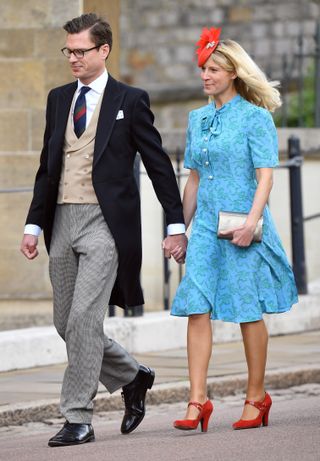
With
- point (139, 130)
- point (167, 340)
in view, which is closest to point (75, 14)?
point (167, 340)

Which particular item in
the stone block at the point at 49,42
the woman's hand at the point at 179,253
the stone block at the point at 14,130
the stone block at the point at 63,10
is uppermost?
the stone block at the point at 63,10

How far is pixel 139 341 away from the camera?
11078 mm

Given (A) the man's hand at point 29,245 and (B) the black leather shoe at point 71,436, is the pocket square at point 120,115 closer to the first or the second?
(A) the man's hand at point 29,245

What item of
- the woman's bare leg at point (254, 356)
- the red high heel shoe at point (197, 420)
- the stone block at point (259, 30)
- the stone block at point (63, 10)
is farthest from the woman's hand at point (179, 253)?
the stone block at point (259, 30)

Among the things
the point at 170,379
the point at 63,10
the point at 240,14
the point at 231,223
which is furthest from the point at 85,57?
the point at 240,14

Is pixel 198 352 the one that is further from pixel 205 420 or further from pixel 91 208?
pixel 91 208

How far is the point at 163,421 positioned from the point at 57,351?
194 centimetres

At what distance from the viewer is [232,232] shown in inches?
301

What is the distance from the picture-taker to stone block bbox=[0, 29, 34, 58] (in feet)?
39.8

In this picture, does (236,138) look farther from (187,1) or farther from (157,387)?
(187,1)

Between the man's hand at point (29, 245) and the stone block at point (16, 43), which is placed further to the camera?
the stone block at point (16, 43)

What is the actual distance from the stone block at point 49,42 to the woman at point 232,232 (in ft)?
14.1

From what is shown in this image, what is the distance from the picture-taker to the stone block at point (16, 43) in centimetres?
1212

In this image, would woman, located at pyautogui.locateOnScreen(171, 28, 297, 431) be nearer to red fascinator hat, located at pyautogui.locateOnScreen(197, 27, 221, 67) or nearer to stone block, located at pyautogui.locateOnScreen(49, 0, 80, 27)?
red fascinator hat, located at pyautogui.locateOnScreen(197, 27, 221, 67)
